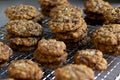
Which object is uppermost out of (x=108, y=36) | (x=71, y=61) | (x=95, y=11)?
(x=95, y=11)

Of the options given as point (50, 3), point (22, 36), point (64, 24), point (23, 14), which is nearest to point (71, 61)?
point (64, 24)

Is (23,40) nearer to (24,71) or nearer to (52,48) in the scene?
(52,48)

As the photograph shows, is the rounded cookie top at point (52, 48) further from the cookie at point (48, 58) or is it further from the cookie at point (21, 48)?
the cookie at point (21, 48)

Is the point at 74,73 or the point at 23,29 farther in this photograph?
the point at 23,29

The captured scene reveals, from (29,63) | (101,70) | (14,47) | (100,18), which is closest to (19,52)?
(14,47)

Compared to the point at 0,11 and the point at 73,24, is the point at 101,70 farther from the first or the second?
the point at 0,11

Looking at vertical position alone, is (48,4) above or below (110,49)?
above

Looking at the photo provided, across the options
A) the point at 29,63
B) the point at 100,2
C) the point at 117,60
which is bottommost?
the point at 117,60

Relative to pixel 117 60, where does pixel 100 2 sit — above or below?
above

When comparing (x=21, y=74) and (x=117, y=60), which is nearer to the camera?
(x=21, y=74)
